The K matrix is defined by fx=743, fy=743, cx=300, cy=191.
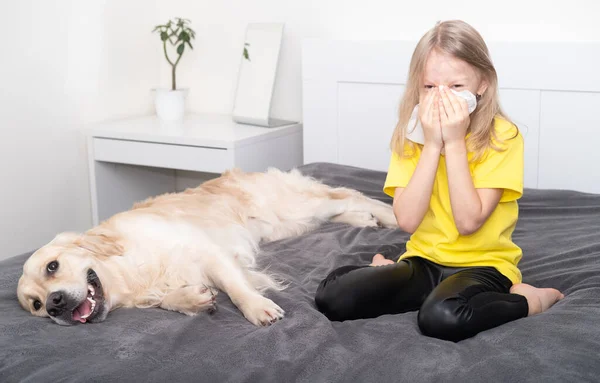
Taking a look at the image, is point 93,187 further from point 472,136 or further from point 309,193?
point 472,136

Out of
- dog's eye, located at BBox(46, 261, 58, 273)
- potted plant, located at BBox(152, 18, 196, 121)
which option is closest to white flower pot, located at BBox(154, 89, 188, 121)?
potted plant, located at BBox(152, 18, 196, 121)

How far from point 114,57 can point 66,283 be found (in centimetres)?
210

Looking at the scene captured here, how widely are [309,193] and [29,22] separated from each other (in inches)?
57.7

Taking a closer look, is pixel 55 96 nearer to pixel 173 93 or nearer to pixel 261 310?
pixel 173 93

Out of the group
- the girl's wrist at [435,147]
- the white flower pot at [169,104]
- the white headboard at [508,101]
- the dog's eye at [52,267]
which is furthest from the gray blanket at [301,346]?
the white flower pot at [169,104]

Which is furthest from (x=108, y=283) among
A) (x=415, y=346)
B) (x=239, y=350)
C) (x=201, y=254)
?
(x=415, y=346)

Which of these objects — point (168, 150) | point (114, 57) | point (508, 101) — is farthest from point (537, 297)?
point (114, 57)

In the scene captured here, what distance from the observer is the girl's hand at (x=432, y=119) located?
5.38ft

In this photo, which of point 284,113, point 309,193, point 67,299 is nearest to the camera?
point 67,299

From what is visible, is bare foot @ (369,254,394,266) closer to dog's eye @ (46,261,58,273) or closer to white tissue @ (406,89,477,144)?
white tissue @ (406,89,477,144)

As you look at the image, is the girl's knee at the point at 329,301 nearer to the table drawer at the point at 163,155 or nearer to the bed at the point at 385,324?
the bed at the point at 385,324

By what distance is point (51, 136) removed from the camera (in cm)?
327

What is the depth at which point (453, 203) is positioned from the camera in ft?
5.39

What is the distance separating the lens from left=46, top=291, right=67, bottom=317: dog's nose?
1.63 meters
